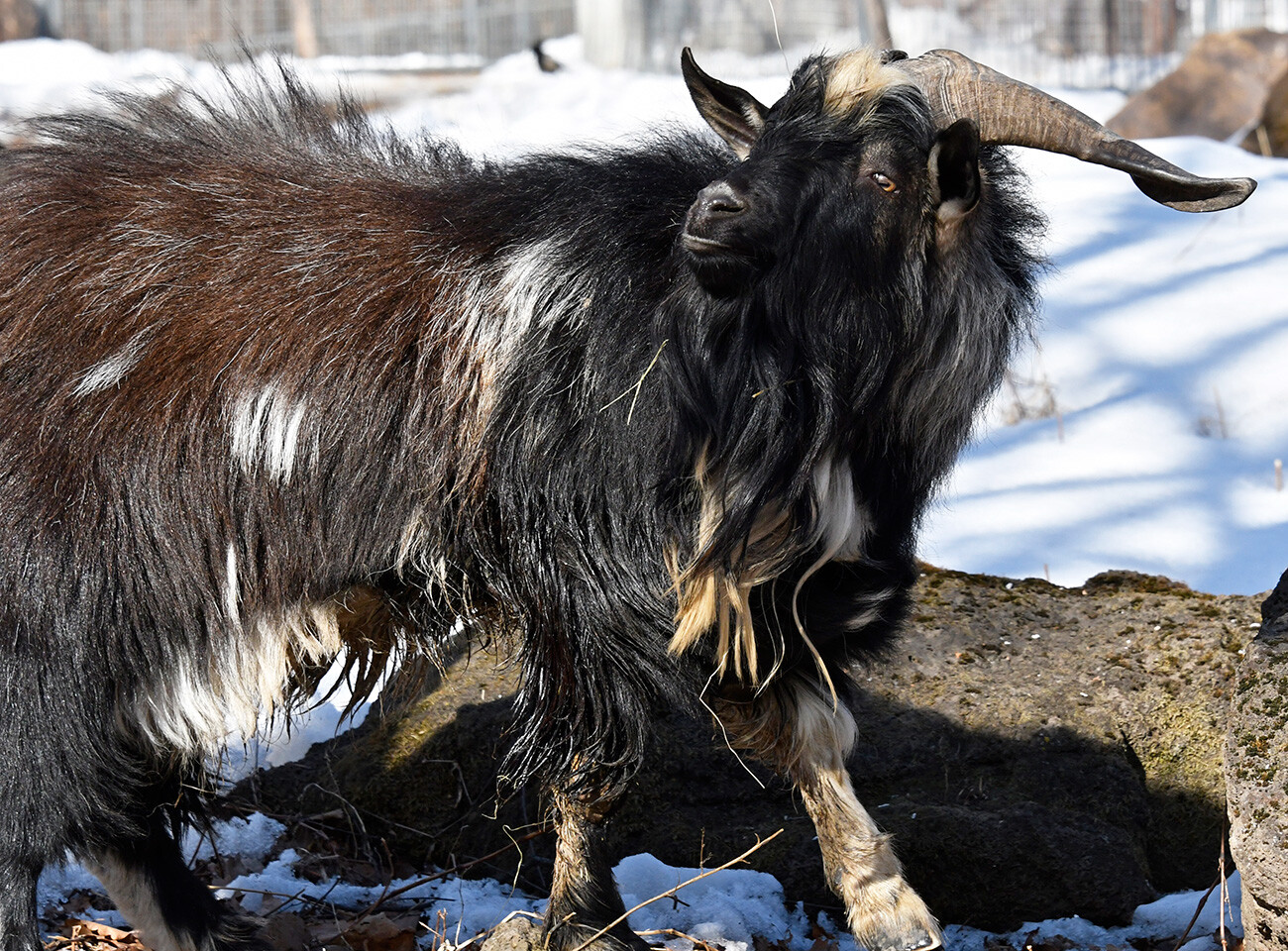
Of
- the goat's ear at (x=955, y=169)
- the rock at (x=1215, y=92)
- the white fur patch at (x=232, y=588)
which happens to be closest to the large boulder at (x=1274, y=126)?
the rock at (x=1215, y=92)

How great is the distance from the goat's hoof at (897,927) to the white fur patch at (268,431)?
1682 millimetres

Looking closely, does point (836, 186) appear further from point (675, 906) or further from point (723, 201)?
point (675, 906)

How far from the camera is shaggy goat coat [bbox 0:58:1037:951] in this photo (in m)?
2.79

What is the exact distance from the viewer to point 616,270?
295cm

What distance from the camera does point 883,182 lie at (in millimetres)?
2734

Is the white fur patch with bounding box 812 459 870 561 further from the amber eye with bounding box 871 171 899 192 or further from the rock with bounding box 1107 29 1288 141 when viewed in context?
the rock with bounding box 1107 29 1288 141

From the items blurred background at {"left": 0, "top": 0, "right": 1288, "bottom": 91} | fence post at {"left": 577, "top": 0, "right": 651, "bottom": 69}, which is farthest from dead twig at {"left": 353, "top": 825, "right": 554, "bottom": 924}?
fence post at {"left": 577, "top": 0, "right": 651, "bottom": 69}

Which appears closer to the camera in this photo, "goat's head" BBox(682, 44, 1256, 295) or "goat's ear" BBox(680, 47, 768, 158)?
"goat's head" BBox(682, 44, 1256, 295)

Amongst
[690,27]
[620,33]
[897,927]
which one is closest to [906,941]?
[897,927]

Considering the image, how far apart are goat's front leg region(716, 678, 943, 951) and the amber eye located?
45.9 inches

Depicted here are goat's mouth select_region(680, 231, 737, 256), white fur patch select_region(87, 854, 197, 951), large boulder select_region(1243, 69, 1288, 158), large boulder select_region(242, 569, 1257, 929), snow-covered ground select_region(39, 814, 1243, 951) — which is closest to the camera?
goat's mouth select_region(680, 231, 737, 256)

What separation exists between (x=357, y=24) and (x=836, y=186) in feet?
67.9

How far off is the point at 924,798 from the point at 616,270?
6.35 ft

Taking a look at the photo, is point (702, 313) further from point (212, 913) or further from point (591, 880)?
point (212, 913)
